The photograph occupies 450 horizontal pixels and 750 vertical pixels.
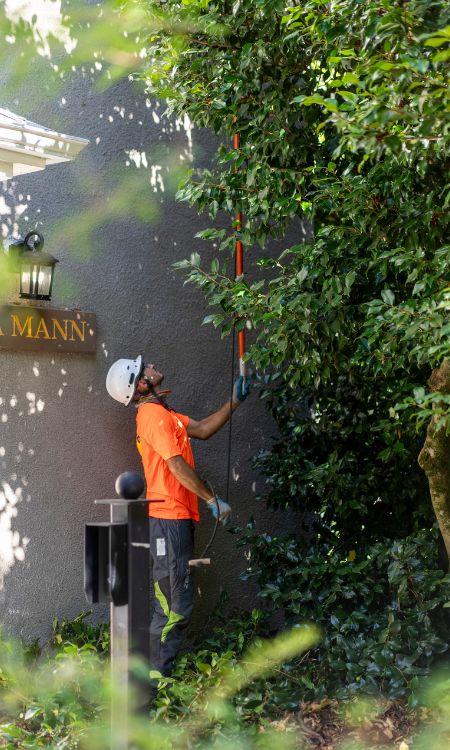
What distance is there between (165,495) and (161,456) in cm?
24

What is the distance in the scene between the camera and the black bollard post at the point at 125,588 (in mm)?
3326

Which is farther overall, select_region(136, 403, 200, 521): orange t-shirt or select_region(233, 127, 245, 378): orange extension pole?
select_region(136, 403, 200, 521): orange t-shirt

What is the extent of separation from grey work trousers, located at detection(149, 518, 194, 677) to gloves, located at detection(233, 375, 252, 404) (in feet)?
3.08

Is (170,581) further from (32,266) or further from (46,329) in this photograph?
(32,266)

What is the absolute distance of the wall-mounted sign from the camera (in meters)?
5.71

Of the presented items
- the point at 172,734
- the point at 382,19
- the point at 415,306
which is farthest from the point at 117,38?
the point at 172,734

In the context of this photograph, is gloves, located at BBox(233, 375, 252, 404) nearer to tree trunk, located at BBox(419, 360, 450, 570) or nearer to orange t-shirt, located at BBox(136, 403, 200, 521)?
orange t-shirt, located at BBox(136, 403, 200, 521)

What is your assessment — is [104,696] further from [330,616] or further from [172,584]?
[330,616]

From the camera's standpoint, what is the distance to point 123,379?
5910 mm

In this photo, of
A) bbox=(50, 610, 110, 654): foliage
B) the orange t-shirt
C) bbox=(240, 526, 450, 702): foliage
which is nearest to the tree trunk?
bbox=(240, 526, 450, 702): foliage

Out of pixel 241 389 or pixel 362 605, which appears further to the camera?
pixel 241 389

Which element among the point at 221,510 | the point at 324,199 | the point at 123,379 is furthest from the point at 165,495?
the point at 324,199

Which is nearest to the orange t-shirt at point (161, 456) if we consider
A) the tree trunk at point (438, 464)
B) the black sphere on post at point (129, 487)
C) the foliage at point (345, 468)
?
the foliage at point (345, 468)

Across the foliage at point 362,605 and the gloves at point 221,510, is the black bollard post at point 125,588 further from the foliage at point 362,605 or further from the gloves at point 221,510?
the gloves at point 221,510
